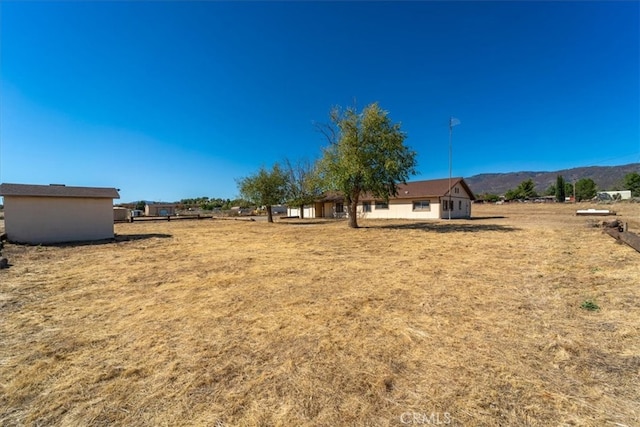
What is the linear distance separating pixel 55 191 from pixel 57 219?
140cm

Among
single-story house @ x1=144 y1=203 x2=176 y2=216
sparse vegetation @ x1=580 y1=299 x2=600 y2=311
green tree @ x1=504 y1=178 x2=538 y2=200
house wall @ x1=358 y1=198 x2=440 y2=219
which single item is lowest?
sparse vegetation @ x1=580 y1=299 x2=600 y2=311

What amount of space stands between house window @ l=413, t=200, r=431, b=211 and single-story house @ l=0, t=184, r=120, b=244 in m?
27.0

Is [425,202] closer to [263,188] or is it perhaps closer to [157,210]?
[263,188]

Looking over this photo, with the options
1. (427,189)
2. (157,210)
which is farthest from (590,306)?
(157,210)

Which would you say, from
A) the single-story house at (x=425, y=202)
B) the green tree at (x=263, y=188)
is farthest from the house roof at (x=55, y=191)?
the single-story house at (x=425, y=202)

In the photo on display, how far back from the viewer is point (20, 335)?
401 cm

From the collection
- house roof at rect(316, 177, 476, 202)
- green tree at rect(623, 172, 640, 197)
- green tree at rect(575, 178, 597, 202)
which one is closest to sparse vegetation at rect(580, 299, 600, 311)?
house roof at rect(316, 177, 476, 202)

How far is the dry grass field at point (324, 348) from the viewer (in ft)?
8.21

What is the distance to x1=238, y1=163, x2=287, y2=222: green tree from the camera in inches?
1195

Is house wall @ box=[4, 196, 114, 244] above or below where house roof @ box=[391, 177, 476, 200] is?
below

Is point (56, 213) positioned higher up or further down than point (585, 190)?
further down

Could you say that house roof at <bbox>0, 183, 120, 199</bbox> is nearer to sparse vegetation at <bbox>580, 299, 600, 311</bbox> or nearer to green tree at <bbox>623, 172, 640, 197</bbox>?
sparse vegetation at <bbox>580, 299, 600, 311</bbox>

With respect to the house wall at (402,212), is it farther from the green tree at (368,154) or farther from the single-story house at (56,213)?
the single-story house at (56,213)

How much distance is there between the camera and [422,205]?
3172 cm
